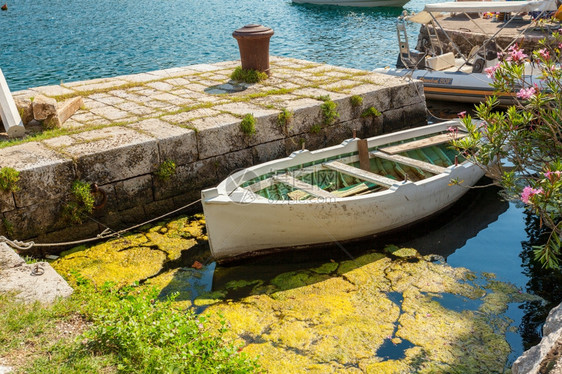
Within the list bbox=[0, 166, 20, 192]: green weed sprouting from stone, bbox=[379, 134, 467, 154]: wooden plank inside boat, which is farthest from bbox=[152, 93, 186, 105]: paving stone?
bbox=[379, 134, 467, 154]: wooden plank inside boat

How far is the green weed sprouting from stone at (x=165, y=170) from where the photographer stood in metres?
5.88

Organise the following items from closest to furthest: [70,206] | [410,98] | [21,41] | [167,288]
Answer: [167,288] → [70,206] → [410,98] → [21,41]

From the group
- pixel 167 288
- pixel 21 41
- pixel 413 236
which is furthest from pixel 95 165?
pixel 21 41

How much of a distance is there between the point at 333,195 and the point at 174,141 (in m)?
1.79

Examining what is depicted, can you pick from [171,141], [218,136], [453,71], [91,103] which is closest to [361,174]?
[218,136]

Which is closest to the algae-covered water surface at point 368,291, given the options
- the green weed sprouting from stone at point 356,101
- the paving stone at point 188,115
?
the paving stone at point 188,115

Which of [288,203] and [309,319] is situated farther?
[288,203]

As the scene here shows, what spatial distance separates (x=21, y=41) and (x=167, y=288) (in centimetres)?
1702

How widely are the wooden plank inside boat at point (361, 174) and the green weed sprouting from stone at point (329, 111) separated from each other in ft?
3.54

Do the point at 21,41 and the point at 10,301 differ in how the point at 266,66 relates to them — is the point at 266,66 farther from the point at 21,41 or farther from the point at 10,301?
the point at 21,41

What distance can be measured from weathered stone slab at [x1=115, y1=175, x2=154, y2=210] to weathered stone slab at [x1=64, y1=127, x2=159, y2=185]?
68 millimetres

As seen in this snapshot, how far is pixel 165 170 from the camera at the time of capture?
5902 mm

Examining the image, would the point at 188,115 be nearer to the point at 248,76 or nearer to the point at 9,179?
the point at 248,76

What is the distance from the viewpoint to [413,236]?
592 centimetres
